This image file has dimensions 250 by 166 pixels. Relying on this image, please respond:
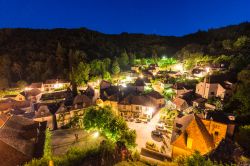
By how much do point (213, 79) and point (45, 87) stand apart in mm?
62438

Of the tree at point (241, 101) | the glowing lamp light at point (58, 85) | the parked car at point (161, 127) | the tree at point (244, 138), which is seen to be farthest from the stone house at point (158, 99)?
the glowing lamp light at point (58, 85)

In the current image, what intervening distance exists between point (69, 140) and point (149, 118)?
19.0 metres

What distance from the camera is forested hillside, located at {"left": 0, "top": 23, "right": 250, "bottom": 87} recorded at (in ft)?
260

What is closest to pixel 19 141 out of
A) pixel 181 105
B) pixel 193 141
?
pixel 193 141

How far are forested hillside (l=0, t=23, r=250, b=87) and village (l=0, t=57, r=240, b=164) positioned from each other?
74.2ft

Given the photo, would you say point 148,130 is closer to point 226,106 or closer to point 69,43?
point 226,106

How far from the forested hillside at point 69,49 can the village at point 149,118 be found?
74.2ft

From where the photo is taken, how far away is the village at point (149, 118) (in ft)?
68.9

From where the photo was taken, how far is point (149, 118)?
38.1m

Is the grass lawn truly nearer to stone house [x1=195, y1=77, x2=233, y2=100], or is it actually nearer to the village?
the village

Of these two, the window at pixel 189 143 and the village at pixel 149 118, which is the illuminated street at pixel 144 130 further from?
the window at pixel 189 143

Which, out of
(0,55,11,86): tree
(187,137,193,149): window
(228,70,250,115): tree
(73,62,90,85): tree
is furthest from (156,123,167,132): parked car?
(0,55,11,86): tree

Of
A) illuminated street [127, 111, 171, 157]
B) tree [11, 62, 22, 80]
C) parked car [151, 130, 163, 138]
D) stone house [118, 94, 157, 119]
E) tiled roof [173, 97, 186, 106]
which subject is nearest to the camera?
illuminated street [127, 111, 171, 157]

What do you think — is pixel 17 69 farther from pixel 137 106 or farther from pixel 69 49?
pixel 137 106
